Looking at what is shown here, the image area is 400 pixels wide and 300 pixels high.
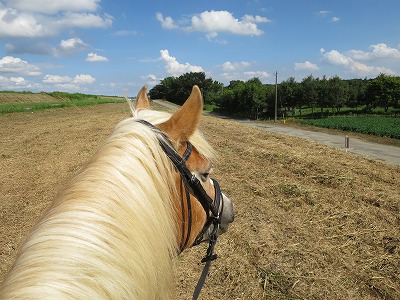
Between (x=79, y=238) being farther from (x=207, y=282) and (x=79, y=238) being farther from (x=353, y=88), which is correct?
(x=353, y=88)

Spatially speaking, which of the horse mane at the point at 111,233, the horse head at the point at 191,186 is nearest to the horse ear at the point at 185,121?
the horse head at the point at 191,186

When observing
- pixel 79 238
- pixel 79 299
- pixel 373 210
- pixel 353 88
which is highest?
pixel 353 88

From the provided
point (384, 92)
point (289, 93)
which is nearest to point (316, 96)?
point (289, 93)

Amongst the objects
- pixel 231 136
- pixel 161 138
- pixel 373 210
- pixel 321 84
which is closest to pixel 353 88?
pixel 321 84

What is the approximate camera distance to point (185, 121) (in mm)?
1481

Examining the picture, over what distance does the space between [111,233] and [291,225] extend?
15.4 feet

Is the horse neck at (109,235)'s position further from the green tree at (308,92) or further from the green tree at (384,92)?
the green tree at (384,92)

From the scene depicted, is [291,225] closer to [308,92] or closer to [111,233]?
[111,233]

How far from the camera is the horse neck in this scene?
97 centimetres

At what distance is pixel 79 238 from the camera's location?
41.4 inches

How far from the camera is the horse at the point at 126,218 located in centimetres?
98

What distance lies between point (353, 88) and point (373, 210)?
2862 inches

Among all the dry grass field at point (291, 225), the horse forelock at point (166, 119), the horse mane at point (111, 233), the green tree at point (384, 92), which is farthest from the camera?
the green tree at point (384, 92)

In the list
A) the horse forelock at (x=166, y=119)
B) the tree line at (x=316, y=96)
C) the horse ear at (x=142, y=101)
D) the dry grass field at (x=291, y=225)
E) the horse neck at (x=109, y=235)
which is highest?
the tree line at (x=316, y=96)
